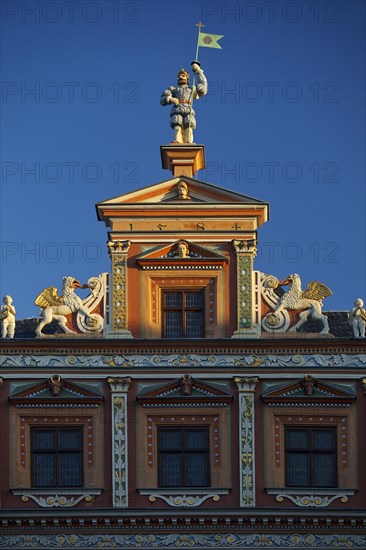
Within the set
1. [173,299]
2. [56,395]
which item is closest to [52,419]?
[56,395]

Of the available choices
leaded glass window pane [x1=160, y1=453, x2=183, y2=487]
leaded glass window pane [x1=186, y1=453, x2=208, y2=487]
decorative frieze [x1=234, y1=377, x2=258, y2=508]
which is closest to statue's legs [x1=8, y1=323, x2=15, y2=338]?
leaded glass window pane [x1=160, y1=453, x2=183, y2=487]

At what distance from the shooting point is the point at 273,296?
50.8 meters

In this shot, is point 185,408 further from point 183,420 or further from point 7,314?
point 7,314

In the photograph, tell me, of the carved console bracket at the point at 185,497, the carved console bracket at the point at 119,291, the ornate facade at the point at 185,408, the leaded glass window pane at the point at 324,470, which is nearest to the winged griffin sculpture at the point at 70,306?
the ornate facade at the point at 185,408

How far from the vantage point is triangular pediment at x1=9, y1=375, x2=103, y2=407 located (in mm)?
49844

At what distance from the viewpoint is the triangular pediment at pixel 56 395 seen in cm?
4984

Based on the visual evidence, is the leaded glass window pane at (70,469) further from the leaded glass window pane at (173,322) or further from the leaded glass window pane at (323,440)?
the leaded glass window pane at (323,440)

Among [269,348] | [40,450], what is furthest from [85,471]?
[269,348]

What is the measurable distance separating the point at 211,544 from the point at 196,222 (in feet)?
24.9

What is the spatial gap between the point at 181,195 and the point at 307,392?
220 inches

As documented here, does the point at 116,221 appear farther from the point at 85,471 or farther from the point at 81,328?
the point at 85,471

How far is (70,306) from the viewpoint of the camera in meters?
50.6

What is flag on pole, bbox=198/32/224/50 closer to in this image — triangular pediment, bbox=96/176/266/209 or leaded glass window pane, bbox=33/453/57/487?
triangular pediment, bbox=96/176/266/209

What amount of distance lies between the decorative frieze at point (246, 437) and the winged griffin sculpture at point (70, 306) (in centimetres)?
362
